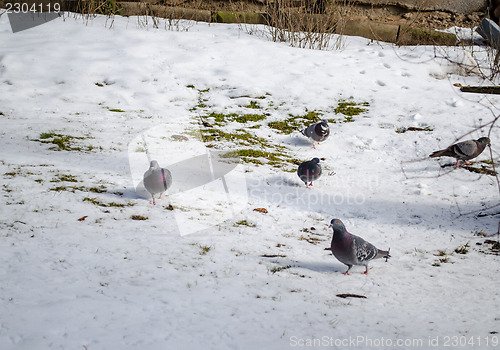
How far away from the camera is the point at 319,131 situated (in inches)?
280

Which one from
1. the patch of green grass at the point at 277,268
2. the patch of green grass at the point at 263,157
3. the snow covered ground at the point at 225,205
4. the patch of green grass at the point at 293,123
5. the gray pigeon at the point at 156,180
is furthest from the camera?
the patch of green grass at the point at 293,123

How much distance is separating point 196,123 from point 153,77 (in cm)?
211

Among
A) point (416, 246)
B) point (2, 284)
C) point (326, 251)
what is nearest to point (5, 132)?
point (2, 284)

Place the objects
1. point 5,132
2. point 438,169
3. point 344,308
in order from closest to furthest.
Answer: point 344,308, point 5,132, point 438,169

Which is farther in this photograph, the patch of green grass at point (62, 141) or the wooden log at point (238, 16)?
the wooden log at point (238, 16)

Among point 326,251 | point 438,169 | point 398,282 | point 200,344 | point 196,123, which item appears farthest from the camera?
point 196,123

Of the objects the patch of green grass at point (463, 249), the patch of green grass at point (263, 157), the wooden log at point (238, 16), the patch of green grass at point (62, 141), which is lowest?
the patch of green grass at point (463, 249)

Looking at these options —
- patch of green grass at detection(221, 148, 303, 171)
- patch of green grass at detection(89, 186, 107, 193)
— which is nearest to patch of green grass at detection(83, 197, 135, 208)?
patch of green grass at detection(89, 186, 107, 193)

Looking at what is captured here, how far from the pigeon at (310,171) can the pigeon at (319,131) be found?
51.0 inches

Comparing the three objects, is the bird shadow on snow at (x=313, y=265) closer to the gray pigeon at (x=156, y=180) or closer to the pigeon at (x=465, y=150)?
the gray pigeon at (x=156, y=180)

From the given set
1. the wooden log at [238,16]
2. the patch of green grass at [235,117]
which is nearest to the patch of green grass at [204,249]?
the patch of green grass at [235,117]

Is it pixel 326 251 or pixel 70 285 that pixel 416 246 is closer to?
pixel 326 251

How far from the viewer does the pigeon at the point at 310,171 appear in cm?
590

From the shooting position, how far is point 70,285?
9.89 ft
